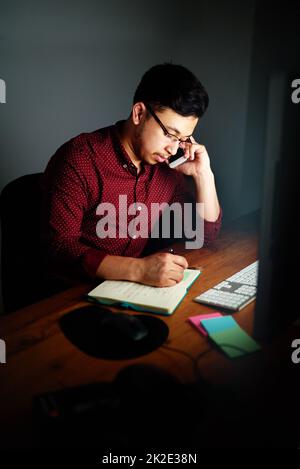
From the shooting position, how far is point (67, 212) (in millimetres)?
1332

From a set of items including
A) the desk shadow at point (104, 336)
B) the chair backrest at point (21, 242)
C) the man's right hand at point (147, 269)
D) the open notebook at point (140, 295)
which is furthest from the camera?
the chair backrest at point (21, 242)

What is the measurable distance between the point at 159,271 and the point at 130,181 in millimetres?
555

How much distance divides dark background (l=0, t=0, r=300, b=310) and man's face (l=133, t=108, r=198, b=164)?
0.49m

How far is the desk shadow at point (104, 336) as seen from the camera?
0.85 metres

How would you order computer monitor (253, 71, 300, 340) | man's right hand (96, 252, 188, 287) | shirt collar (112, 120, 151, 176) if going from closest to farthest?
computer monitor (253, 71, 300, 340) < man's right hand (96, 252, 188, 287) < shirt collar (112, 120, 151, 176)

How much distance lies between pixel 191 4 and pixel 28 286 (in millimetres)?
1757

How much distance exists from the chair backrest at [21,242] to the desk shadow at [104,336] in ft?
1.48

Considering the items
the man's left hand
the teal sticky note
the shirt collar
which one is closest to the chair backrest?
the shirt collar

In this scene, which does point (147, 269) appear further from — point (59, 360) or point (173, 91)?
point (173, 91)

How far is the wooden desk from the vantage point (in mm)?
727

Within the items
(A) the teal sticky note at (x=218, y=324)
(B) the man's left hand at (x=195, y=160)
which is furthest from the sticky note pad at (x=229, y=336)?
(B) the man's left hand at (x=195, y=160)

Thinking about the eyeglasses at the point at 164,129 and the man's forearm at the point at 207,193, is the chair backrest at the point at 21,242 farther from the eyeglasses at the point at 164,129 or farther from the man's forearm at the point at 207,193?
the man's forearm at the point at 207,193

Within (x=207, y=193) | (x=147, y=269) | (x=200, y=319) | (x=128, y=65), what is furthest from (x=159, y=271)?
(x=128, y=65)

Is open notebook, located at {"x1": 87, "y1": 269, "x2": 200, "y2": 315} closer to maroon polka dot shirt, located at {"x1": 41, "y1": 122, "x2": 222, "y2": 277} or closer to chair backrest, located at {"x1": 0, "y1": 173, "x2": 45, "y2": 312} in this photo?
maroon polka dot shirt, located at {"x1": 41, "y1": 122, "x2": 222, "y2": 277}
